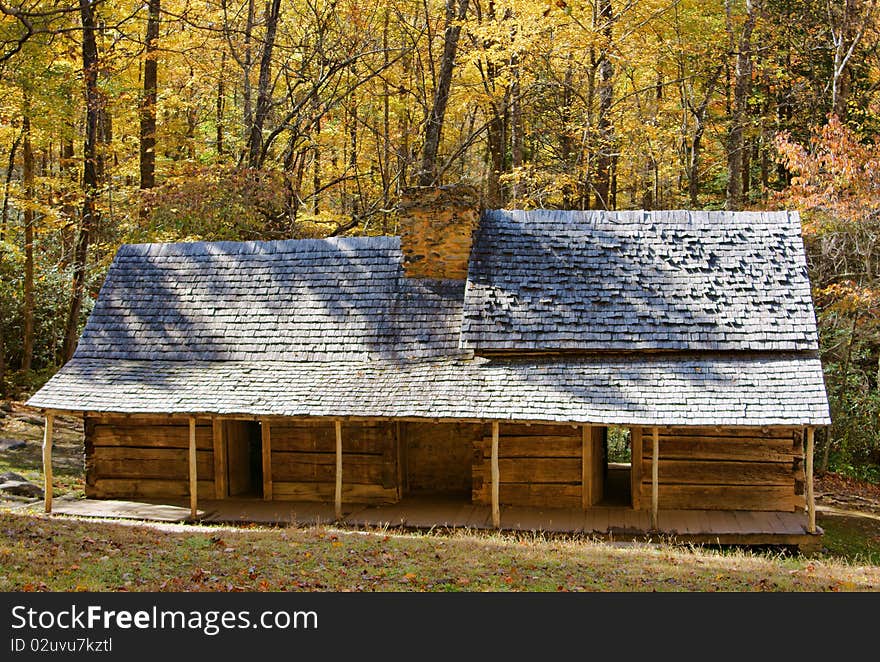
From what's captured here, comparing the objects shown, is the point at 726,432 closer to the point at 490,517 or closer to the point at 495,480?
the point at 495,480

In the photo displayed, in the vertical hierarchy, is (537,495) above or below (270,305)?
below

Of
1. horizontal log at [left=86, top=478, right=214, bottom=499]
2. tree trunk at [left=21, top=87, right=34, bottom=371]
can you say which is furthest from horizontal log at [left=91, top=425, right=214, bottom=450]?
tree trunk at [left=21, top=87, right=34, bottom=371]

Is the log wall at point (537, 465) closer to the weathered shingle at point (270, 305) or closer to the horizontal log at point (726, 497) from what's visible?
the horizontal log at point (726, 497)

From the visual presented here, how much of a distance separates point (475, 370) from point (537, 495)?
2289mm

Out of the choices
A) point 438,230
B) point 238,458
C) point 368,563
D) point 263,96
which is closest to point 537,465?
point 438,230

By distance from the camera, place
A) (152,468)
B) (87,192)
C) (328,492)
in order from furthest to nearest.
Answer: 1. (87,192)
2. (152,468)
3. (328,492)

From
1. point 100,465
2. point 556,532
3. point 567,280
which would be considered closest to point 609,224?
point 567,280

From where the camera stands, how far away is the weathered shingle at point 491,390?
549 inches

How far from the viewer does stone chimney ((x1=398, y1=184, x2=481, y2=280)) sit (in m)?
17.4

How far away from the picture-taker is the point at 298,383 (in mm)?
15602

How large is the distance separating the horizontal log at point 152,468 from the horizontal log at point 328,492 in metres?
1.32

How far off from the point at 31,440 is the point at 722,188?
22.1 meters

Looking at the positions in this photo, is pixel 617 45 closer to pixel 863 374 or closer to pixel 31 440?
pixel 863 374

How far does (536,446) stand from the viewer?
1539 cm
